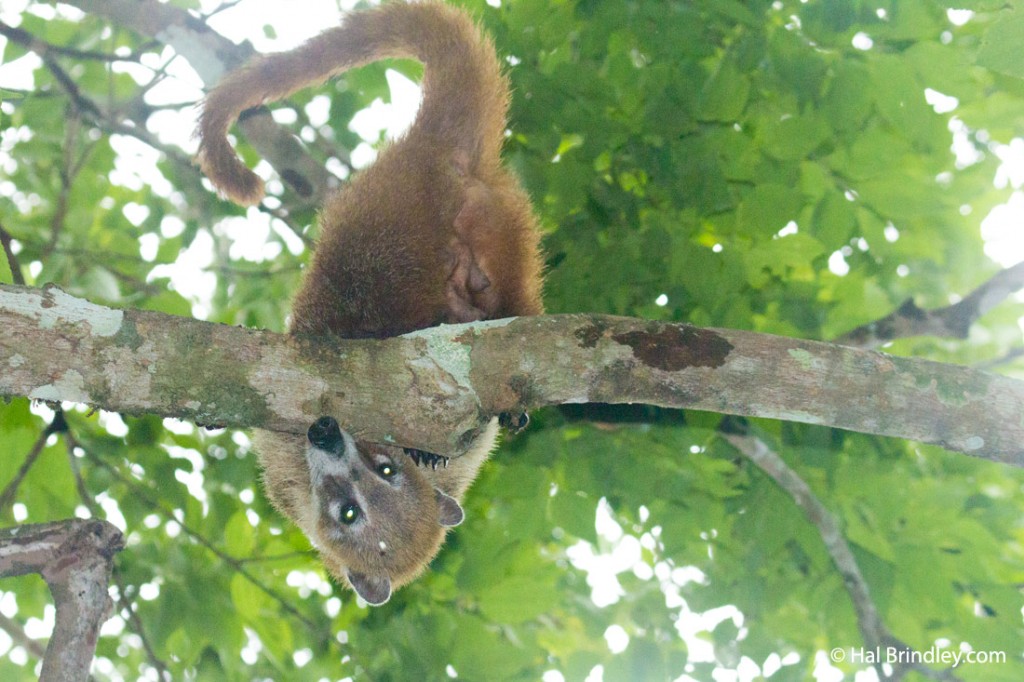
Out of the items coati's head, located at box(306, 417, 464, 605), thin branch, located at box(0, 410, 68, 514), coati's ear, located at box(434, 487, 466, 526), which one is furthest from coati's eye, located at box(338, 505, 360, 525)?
thin branch, located at box(0, 410, 68, 514)

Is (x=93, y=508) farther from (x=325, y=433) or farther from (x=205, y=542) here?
(x=325, y=433)

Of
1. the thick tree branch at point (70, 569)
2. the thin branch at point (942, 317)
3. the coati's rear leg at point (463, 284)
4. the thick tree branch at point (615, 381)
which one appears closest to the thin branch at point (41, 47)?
the coati's rear leg at point (463, 284)

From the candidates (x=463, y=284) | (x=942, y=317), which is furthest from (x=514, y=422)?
(x=942, y=317)

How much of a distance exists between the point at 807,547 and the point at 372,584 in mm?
2282

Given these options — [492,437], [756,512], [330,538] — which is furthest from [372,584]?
[756,512]

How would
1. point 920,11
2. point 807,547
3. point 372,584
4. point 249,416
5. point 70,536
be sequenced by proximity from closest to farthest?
point 70,536 < point 249,416 < point 920,11 < point 372,584 < point 807,547

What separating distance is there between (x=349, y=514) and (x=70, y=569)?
1649 mm

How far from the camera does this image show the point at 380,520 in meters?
4.35

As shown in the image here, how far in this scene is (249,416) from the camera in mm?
3002

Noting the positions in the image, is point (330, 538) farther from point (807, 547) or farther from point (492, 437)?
point (807, 547)

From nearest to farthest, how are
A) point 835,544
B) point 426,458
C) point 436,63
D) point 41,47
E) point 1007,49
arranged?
point 1007,49, point 426,458, point 436,63, point 835,544, point 41,47

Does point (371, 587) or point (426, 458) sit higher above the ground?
point (426, 458)

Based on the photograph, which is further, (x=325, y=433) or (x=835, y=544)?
(x=835, y=544)

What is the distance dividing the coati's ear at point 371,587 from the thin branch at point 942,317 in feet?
9.27
